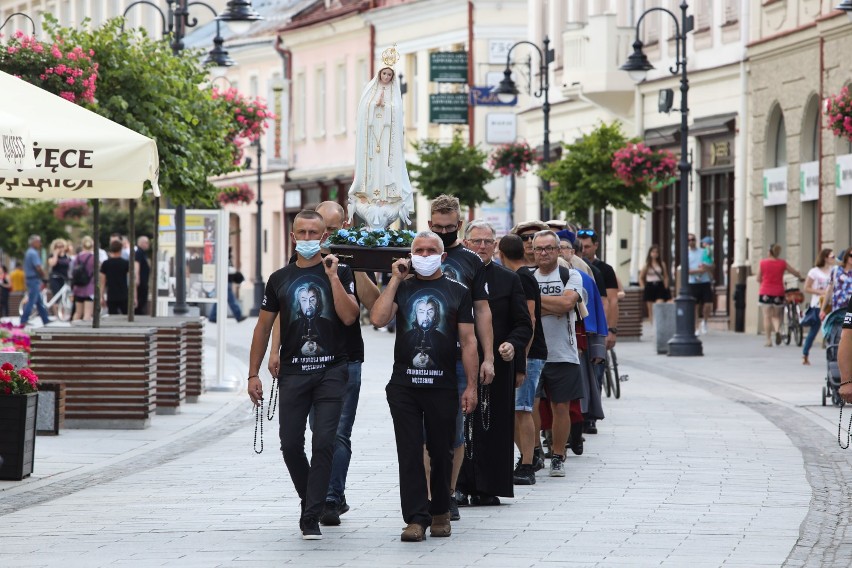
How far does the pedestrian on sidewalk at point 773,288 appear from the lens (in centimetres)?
3275

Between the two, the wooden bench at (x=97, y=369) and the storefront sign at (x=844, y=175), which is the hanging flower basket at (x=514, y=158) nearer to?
the storefront sign at (x=844, y=175)

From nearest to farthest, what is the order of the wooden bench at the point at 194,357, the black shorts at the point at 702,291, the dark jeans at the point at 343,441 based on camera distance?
the dark jeans at the point at 343,441 → the wooden bench at the point at 194,357 → the black shorts at the point at 702,291

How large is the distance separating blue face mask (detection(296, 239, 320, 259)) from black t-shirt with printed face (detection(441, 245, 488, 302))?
2.46 ft

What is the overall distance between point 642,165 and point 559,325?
21.6 m

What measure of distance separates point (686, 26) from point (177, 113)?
502 inches

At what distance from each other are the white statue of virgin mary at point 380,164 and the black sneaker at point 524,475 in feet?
14.3

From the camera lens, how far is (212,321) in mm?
43438

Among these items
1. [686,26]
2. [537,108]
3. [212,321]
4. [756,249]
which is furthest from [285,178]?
[686,26]

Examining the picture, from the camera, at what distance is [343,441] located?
36.9 ft

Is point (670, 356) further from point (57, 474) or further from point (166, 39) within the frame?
point (57, 474)

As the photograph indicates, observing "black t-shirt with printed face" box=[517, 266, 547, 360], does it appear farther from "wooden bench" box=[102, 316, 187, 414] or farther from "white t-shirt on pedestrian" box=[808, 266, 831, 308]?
"white t-shirt on pedestrian" box=[808, 266, 831, 308]

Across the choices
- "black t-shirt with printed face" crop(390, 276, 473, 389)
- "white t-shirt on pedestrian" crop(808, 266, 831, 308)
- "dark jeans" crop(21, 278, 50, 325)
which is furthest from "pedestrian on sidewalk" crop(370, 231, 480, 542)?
"dark jeans" crop(21, 278, 50, 325)

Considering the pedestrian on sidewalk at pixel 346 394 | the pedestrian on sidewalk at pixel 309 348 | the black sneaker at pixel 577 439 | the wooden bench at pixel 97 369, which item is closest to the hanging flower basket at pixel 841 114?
the wooden bench at pixel 97 369

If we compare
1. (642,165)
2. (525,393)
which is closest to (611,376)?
(525,393)
